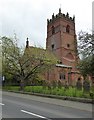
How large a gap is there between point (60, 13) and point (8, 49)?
153ft

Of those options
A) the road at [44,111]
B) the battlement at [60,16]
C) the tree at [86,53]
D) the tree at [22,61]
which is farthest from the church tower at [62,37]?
the road at [44,111]

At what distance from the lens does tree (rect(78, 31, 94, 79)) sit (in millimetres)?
20391

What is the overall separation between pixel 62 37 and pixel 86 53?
5884cm

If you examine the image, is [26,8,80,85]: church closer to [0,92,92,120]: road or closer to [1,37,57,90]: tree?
[1,37,57,90]: tree

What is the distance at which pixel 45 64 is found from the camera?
40156 mm

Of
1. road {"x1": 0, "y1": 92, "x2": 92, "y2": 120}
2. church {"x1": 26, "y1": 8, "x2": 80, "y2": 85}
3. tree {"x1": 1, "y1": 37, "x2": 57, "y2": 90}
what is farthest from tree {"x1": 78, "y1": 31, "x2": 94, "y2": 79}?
church {"x1": 26, "y1": 8, "x2": 80, "y2": 85}

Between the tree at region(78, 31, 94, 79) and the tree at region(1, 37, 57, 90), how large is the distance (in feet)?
59.3

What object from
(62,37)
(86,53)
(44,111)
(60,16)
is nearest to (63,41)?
(62,37)

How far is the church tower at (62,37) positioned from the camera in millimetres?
79250

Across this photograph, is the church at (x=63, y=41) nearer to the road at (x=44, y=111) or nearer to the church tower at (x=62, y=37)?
the church tower at (x=62, y=37)

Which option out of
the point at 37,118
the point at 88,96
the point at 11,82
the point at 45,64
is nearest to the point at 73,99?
the point at 88,96

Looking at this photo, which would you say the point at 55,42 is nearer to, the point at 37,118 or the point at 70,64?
the point at 70,64

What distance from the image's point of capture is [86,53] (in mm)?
20781

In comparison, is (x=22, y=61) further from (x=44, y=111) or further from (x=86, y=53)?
(x=44, y=111)
